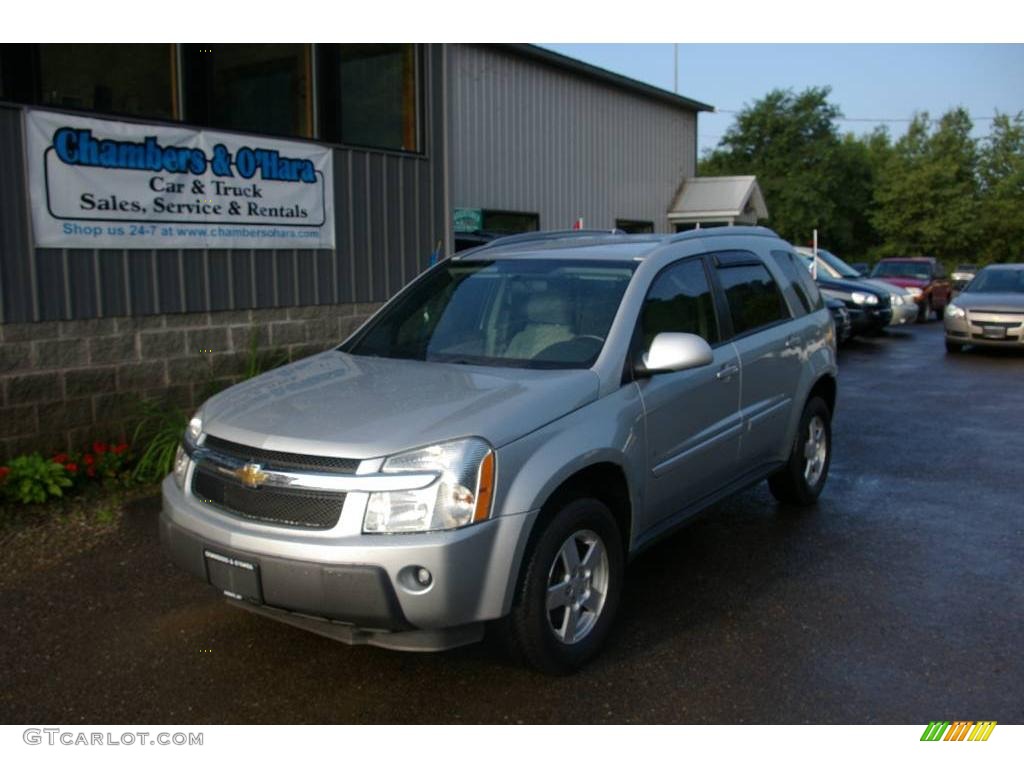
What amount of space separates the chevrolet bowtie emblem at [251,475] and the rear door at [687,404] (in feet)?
5.64

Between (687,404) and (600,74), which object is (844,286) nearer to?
(600,74)

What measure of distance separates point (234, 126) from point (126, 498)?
319 centimetres

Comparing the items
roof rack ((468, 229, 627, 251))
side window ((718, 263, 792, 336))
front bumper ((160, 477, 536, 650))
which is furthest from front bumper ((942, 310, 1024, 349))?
front bumper ((160, 477, 536, 650))

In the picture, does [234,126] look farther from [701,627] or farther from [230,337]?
[701,627]

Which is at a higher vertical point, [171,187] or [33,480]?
[171,187]

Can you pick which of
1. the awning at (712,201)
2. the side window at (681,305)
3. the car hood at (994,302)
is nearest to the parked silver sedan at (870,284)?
the car hood at (994,302)

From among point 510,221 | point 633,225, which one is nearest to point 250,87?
point 510,221

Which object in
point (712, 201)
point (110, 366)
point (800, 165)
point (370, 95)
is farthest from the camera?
point (800, 165)

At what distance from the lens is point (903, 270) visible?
80.0ft

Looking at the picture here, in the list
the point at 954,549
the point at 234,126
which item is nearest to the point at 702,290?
the point at 954,549

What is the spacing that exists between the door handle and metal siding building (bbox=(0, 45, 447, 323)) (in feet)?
14.4

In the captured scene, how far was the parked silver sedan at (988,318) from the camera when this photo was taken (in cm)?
1536

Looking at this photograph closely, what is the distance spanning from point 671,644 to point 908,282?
2110cm

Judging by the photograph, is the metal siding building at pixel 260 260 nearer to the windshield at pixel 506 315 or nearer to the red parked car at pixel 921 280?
the windshield at pixel 506 315
